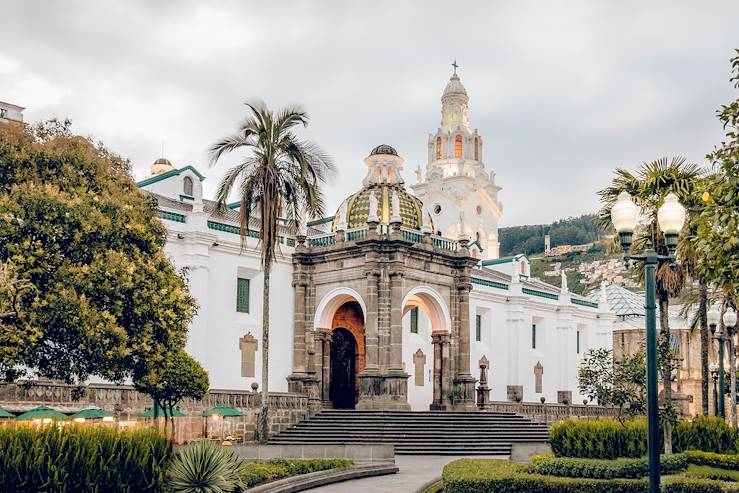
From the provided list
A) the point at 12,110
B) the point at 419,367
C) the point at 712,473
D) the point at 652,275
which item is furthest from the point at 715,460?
the point at 12,110

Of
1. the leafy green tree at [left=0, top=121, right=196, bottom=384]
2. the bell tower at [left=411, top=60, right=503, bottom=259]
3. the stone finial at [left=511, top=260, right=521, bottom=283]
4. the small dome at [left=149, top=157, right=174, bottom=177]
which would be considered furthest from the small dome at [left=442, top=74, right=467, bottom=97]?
the leafy green tree at [left=0, top=121, right=196, bottom=384]

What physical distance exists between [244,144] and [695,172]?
13154 millimetres

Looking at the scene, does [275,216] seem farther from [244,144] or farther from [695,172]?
[695,172]

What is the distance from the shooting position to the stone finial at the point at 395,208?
34.3 metres

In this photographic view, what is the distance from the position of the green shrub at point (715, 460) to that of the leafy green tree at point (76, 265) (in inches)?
497

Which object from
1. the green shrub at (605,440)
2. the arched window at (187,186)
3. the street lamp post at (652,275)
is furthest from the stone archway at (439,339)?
the street lamp post at (652,275)

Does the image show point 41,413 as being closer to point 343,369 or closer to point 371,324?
point 371,324

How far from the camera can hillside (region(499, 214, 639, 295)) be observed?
118 m

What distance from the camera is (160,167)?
44938 millimetres

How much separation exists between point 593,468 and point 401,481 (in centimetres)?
483

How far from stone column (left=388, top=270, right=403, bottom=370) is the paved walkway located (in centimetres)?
714

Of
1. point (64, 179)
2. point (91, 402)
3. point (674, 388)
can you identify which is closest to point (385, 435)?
point (91, 402)

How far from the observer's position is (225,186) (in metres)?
26.6

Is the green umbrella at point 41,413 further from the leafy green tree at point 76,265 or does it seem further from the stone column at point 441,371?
the stone column at point 441,371
